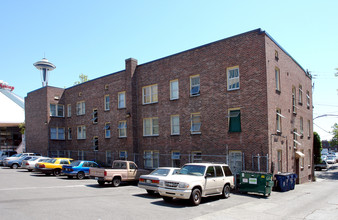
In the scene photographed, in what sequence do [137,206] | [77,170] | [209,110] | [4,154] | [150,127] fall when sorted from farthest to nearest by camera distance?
[4,154], [150,127], [209,110], [77,170], [137,206]

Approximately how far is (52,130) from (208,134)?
885 inches

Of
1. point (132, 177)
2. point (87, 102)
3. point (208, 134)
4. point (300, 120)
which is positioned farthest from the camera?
point (87, 102)

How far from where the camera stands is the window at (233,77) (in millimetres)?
19688

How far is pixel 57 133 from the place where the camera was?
35500 mm

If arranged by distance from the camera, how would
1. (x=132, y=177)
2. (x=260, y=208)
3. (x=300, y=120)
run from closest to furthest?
1. (x=260, y=208)
2. (x=132, y=177)
3. (x=300, y=120)

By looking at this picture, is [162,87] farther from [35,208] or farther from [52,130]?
[52,130]

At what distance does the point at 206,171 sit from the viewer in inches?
518

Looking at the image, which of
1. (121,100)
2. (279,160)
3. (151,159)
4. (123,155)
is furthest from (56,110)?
(279,160)

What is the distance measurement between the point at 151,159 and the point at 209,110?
742 cm

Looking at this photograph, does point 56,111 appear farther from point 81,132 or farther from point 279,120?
point 279,120

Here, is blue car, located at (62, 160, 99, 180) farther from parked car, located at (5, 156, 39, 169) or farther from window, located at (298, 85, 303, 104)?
window, located at (298, 85, 303, 104)

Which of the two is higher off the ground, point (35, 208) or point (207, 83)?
point (207, 83)

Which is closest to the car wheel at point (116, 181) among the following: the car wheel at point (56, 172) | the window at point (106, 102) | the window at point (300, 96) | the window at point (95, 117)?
the car wheel at point (56, 172)

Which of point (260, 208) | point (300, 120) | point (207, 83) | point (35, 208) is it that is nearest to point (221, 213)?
point (260, 208)
